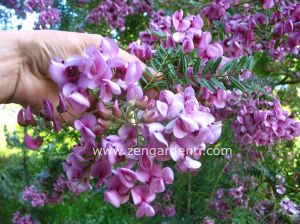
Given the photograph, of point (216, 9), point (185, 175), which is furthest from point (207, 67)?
point (185, 175)

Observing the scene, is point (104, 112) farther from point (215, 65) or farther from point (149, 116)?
point (215, 65)

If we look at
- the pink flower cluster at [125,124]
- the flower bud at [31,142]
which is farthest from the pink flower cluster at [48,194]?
the pink flower cluster at [125,124]

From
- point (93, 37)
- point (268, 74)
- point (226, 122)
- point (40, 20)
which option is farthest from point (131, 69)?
point (40, 20)

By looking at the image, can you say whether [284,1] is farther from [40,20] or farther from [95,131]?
[40,20]

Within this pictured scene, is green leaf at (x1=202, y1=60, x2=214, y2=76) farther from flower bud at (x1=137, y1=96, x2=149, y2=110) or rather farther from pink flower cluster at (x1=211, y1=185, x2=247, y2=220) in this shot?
pink flower cluster at (x1=211, y1=185, x2=247, y2=220)

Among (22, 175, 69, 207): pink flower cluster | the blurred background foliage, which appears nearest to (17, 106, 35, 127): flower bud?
the blurred background foliage

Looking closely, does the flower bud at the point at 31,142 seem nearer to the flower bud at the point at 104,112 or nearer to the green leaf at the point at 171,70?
the flower bud at the point at 104,112

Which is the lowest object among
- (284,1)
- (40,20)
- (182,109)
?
(40,20)
